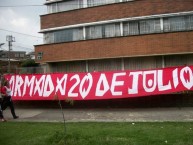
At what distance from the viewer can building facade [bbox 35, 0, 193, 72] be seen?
2450cm

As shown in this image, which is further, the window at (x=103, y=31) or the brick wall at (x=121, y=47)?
the window at (x=103, y=31)

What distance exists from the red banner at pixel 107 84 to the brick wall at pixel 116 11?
11426mm

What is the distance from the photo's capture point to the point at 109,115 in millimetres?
14031

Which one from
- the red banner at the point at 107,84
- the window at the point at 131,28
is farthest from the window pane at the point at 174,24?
Result: the red banner at the point at 107,84

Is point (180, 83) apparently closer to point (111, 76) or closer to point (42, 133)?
point (111, 76)

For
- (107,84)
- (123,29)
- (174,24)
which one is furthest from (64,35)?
(107,84)

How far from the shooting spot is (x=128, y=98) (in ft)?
51.7

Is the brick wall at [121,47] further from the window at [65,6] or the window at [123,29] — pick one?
A: the window at [65,6]

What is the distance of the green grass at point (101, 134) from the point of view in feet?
29.1

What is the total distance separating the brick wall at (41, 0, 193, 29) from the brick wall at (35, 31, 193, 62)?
2.17 meters

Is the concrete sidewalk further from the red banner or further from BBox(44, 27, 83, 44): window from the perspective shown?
BBox(44, 27, 83, 44): window

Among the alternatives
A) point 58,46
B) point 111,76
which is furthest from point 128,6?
point 111,76

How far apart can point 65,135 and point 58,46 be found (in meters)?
20.3

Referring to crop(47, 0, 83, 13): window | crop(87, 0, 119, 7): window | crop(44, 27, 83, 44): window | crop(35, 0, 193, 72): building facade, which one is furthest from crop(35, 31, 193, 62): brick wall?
crop(47, 0, 83, 13): window
